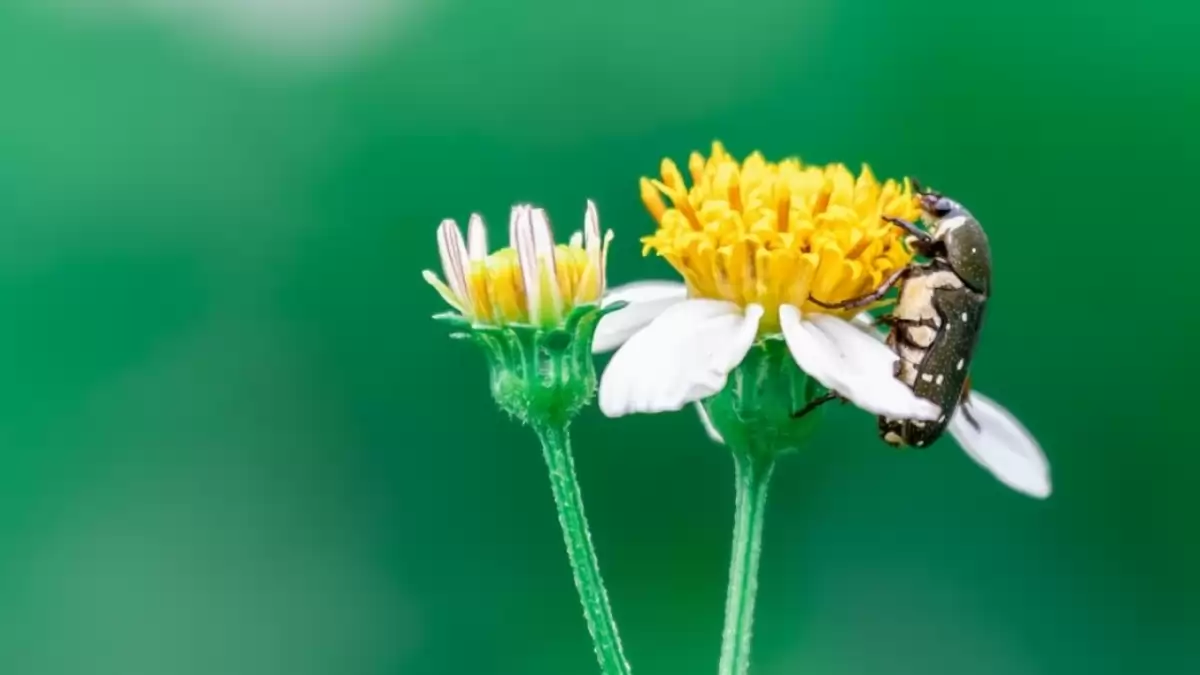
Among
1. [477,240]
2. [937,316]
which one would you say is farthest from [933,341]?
[477,240]

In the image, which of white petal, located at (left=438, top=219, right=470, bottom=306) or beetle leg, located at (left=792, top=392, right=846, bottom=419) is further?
beetle leg, located at (left=792, top=392, right=846, bottom=419)

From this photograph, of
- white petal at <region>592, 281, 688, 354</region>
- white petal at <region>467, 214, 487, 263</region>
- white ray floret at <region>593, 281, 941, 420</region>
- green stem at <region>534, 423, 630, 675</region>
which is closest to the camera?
green stem at <region>534, 423, 630, 675</region>

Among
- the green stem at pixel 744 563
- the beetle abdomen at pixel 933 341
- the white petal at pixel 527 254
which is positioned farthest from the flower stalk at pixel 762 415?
the white petal at pixel 527 254

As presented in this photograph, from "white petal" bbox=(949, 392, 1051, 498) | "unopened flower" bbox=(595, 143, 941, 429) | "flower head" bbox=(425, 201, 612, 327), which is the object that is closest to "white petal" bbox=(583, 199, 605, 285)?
"flower head" bbox=(425, 201, 612, 327)

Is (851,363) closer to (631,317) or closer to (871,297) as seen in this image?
(871,297)

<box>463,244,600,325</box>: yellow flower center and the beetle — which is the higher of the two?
<box>463,244,600,325</box>: yellow flower center

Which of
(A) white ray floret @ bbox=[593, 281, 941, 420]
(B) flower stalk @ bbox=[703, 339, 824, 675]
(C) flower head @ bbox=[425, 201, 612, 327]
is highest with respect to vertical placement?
(C) flower head @ bbox=[425, 201, 612, 327]

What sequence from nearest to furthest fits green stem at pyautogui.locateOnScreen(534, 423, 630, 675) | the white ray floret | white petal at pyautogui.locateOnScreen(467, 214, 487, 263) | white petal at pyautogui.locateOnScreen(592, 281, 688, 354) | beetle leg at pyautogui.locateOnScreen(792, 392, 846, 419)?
green stem at pyautogui.locateOnScreen(534, 423, 630, 675)
the white ray floret
white petal at pyautogui.locateOnScreen(467, 214, 487, 263)
beetle leg at pyautogui.locateOnScreen(792, 392, 846, 419)
white petal at pyautogui.locateOnScreen(592, 281, 688, 354)

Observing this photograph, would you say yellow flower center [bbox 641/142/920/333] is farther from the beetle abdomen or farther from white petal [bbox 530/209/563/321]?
white petal [bbox 530/209/563/321]
